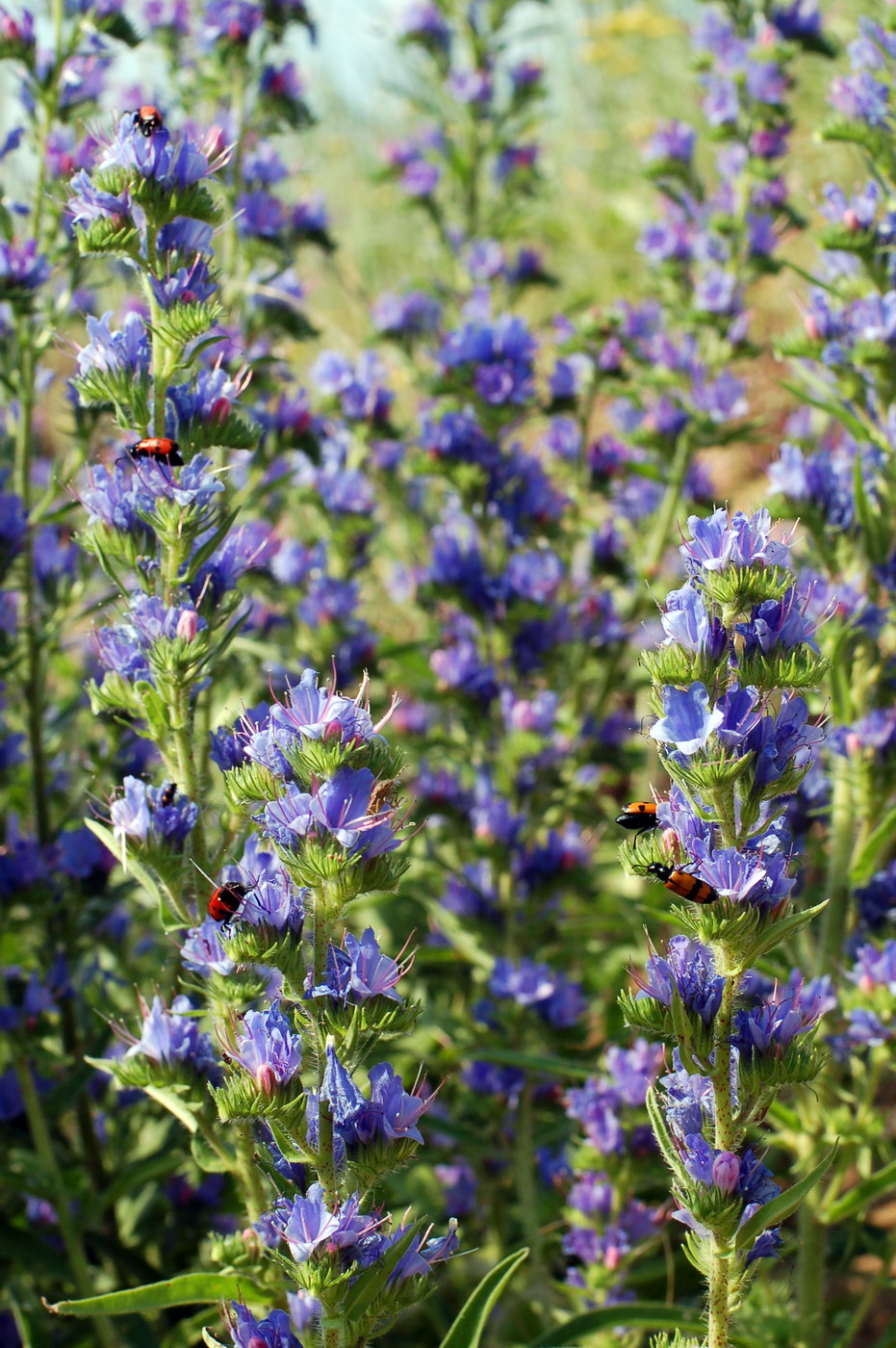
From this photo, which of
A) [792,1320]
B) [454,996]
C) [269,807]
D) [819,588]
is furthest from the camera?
[454,996]

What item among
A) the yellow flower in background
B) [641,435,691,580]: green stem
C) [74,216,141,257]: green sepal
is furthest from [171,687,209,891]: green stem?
the yellow flower in background

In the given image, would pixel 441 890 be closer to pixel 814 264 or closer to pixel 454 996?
pixel 454 996

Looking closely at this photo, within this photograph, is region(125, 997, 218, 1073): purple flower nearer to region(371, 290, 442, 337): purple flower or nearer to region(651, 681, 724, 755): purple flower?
region(651, 681, 724, 755): purple flower

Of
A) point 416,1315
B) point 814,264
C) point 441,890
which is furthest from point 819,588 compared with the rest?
point 814,264

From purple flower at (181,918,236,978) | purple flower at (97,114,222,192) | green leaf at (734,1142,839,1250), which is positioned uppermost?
purple flower at (97,114,222,192)

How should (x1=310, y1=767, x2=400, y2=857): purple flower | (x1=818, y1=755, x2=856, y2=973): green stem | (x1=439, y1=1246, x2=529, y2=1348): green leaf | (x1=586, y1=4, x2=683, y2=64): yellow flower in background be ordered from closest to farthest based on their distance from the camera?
(x1=310, y1=767, x2=400, y2=857): purple flower < (x1=439, y1=1246, x2=529, y2=1348): green leaf < (x1=818, y1=755, x2=856, y2=973): green stem < (x1=586, y1=4, x2=683, y2=64): yellow flower in background

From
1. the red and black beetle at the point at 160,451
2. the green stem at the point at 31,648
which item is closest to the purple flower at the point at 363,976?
the red and black beetle at the point at 160,451

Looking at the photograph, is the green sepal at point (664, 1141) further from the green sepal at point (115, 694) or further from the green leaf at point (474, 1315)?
the green sepal at point (115, 694)
